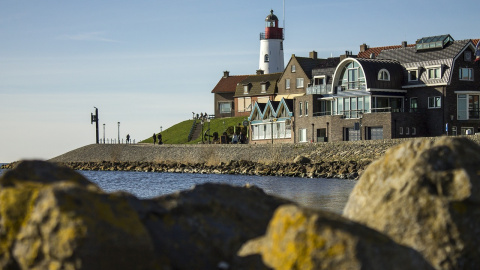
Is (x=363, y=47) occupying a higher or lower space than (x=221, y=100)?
higher

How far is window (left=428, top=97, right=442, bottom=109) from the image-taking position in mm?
60469

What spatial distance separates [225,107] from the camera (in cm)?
9944

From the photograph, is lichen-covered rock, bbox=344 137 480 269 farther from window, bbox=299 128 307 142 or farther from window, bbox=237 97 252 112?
window, bbox=237 97 252 112

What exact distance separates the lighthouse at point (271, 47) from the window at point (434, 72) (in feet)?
120

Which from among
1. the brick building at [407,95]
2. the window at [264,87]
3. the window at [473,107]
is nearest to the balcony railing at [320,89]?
the brick building at [407,95]

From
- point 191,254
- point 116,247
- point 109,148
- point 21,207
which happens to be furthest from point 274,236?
point 109,148

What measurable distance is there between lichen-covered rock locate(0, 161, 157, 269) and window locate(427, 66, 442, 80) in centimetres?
5671

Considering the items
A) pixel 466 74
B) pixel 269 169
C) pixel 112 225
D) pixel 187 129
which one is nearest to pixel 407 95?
pixel 466 74

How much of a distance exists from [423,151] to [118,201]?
3.55 metres

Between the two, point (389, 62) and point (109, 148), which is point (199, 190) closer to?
point (389, 62)

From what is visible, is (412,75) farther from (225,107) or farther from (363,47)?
(225,107)

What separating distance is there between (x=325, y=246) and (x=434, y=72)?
188ft

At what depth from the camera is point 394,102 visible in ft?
209

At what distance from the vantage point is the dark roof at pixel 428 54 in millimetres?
61281
